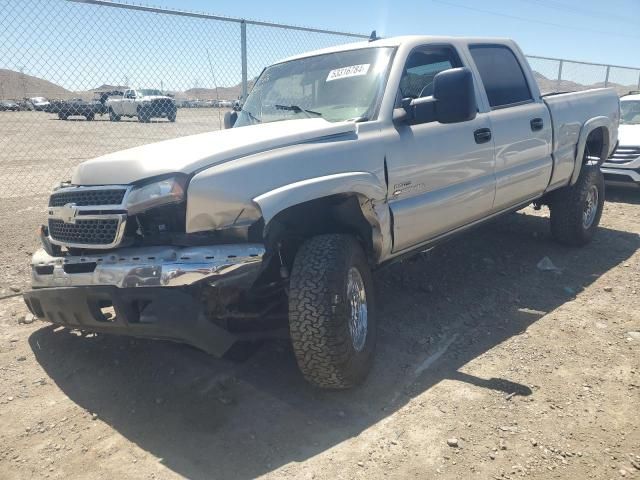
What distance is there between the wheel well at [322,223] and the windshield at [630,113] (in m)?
8.16

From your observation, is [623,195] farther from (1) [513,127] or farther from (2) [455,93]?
(2) [455,93]

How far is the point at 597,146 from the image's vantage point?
5.88 metres

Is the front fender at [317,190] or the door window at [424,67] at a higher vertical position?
the door window at [424,67]

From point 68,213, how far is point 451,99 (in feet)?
7.39

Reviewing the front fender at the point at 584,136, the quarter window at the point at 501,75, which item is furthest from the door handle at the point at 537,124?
the front fender at the point at 584,136

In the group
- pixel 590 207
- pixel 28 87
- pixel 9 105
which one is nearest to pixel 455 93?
pixel 590 207

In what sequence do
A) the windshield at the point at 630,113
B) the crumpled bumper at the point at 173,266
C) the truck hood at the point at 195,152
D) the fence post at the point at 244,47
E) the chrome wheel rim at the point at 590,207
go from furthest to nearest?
1. the windshield at the point at 630,113
2. the fence post at the point at 244,47
3. the chrome wheel rim at the point at 590,207
4. the truck hood at the point at 195,152
5. the crumpled bumper at the point at 173,266

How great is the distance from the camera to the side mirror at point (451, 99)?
3.08m

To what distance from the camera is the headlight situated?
99.0 inches

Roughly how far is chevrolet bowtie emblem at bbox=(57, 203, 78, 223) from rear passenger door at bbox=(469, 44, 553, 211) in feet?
9.98

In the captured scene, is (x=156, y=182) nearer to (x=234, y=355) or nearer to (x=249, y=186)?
(x=249, y=186)

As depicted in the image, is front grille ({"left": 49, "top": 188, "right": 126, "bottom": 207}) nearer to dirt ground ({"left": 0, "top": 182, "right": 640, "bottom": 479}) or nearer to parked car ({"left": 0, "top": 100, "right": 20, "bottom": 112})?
dirt ground ({"left": 0, "top": 182, "right": 640, "bottom": 479})

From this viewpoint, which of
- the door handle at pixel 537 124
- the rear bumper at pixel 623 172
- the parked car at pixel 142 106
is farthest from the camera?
the parked car at pixel 142 106

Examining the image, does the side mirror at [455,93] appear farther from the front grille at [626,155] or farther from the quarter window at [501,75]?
the front grille at [626,155]
